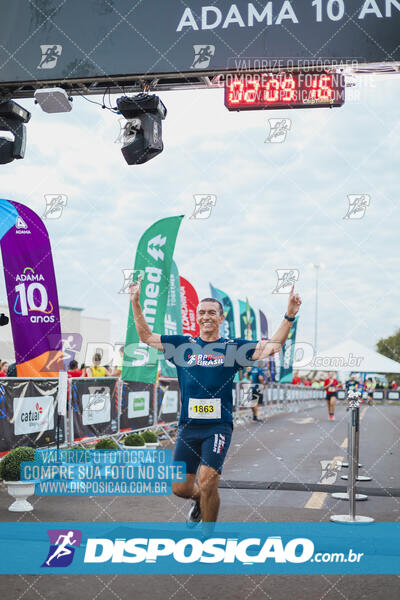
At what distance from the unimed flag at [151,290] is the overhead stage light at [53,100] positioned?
4.41 metres

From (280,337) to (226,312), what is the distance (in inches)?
785

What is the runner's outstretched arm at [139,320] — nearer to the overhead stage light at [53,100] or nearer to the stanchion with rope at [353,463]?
the stanchion with rope at [353,463]

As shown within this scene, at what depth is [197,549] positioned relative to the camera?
554cm

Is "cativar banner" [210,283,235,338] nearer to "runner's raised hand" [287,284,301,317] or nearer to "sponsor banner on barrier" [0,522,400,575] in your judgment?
"sponsor banner on barrier" [0,522,400,575]

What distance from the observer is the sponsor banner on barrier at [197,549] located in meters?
5.13

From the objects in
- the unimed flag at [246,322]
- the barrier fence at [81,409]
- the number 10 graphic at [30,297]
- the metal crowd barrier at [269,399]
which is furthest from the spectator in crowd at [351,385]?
the unimed flag at [246,322]

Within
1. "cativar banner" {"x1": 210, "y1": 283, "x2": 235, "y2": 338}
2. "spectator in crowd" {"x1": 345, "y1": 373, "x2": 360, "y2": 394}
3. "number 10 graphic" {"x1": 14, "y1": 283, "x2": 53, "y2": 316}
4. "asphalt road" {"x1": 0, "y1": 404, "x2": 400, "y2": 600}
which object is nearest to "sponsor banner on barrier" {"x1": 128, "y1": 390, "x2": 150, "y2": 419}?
"asphalt road" {"x1": 0, "y1": 404, "x2": 400, "y2": 600}

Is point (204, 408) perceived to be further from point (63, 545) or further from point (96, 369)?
point (96, 369)

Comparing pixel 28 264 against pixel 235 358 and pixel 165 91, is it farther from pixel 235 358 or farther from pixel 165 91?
pixel 235 358

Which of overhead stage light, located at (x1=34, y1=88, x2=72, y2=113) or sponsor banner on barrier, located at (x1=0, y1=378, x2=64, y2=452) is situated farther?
sponsor banner on barrier, located at (x1=0, y1=378, x2=64, y2=452)

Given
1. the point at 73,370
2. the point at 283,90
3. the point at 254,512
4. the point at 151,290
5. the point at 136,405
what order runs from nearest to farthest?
1. the point at 254,512
2. the point at 283,90
3. the point at 151,290
4. the point at 73,370
5. the point at 136,405

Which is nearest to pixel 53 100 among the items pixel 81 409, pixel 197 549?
pixel 81 409

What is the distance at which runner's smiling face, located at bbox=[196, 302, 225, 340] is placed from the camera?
5934mm

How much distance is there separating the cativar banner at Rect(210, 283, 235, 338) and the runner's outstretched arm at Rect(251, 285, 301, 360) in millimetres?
19016
